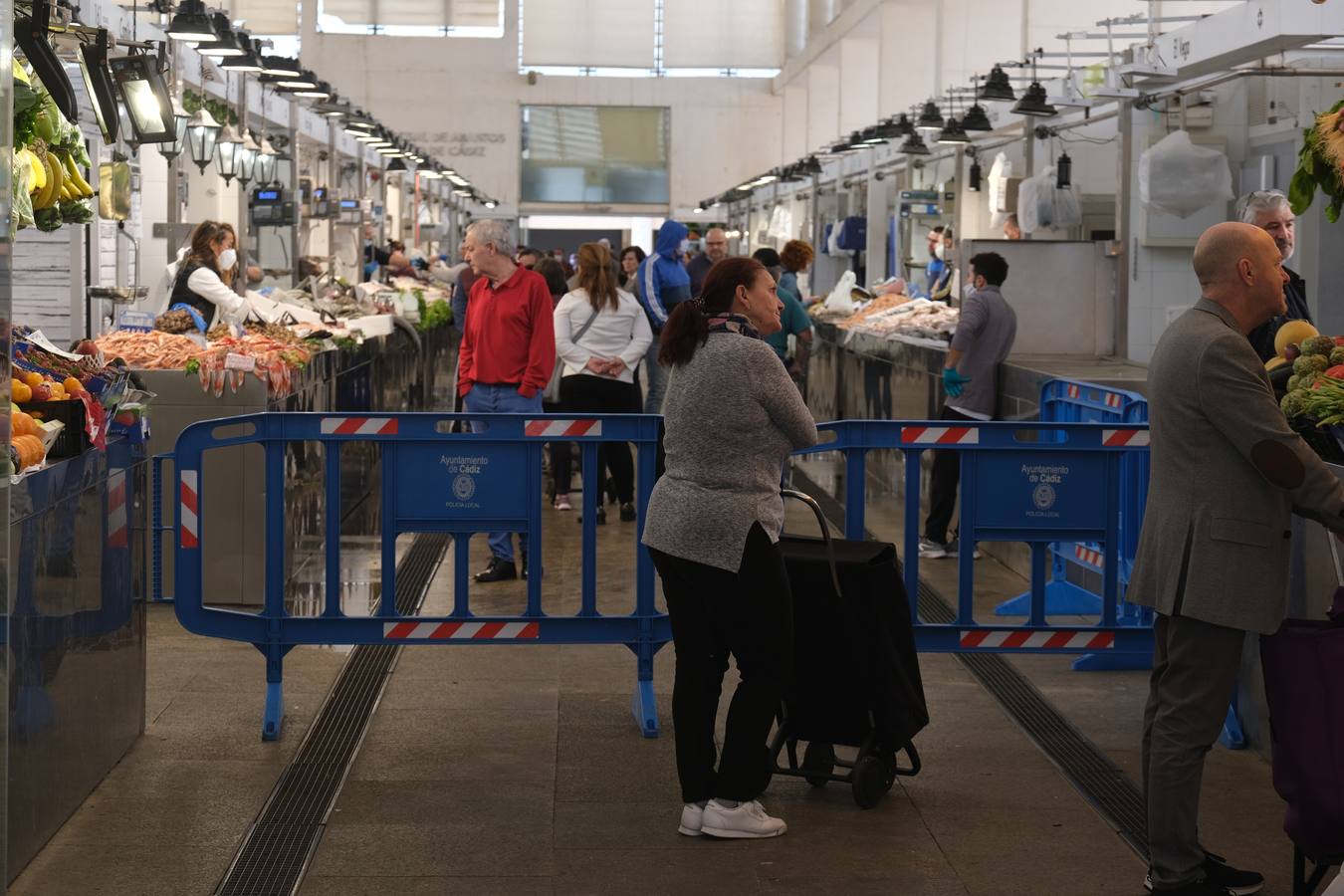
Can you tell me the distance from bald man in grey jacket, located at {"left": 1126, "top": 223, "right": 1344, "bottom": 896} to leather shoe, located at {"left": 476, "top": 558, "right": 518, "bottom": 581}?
15.4ft

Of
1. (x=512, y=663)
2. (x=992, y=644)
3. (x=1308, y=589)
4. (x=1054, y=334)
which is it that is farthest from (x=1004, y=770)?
(x=1054, y=334)

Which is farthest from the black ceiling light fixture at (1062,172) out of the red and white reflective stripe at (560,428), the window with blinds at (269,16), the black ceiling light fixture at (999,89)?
the window with blinds at (269,16)

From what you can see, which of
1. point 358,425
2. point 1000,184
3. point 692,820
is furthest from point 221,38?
point 1000,184

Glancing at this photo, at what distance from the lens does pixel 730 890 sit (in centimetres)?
441

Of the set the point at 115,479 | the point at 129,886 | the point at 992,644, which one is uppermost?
the point at 115,479

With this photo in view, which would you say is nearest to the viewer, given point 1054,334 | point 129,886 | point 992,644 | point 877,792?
point 129,886

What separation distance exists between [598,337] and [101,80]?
3402 millimetres

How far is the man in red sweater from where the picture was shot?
27.7 feet

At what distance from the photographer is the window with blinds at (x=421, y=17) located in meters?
41.4

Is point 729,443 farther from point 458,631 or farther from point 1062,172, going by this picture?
point 1062,172

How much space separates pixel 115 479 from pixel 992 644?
9.67 ft

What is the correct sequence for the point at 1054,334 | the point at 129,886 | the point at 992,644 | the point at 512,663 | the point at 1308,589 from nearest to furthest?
the point at 129,886, the point at 1308,589, the point at 992,644, the point at 512,663, the point at 1054,334

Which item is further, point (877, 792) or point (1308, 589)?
point (1308, 589)

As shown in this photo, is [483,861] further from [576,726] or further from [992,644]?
[992,644]
